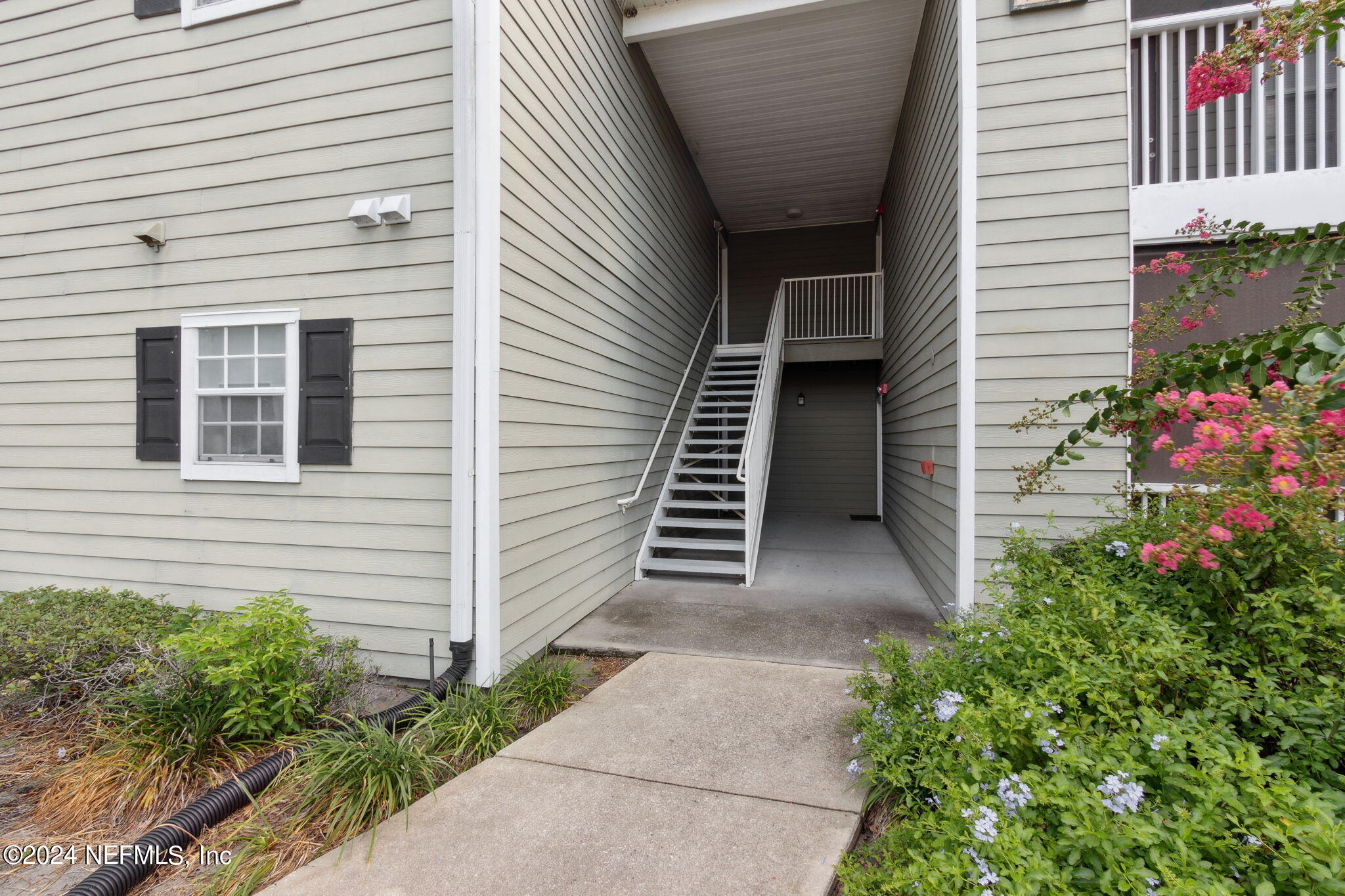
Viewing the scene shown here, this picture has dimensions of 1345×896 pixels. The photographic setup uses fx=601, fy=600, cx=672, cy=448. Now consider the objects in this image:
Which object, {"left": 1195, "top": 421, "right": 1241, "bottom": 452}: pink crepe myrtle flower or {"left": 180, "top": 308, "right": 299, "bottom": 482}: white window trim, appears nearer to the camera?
{"left": 1195, "top": 421, "right": 1241, "bottom": 452}: pink crepe myrtle flower

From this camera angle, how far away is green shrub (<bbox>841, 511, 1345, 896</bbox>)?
122 centimetres

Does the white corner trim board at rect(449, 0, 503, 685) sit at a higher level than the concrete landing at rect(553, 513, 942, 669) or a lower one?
higher

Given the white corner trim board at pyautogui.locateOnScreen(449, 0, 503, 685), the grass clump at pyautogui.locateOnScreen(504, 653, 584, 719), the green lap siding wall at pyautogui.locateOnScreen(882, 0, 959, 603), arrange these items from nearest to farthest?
1. the grass clump at pyautogui.locateOnScreen(504, 653, 584, 719)
2. the white corner trim board at pyautogui.locateOnScreen(449, 0, 503, 685)
3. the green lap siding wall at pyautogui.locateOnScreen(882, 0, 959, 603)

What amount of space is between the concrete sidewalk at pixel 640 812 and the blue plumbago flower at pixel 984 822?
1.63 feet

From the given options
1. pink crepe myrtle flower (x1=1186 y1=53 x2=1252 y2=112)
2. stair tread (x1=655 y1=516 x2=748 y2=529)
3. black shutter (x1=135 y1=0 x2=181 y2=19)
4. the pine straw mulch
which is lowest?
the pine straw mulch

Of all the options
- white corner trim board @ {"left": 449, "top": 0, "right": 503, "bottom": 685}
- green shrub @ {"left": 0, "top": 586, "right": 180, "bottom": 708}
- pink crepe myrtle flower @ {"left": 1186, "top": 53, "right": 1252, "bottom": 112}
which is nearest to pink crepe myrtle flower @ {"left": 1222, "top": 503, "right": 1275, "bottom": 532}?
pink crepe myrtle flower @ {"left": 1186, "top": 53, "right": 1252, "bottom": 112}

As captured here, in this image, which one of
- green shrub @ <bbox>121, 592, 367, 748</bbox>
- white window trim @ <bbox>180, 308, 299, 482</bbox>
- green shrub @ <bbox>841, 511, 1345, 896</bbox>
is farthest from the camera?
white window trim @ <bbox>180, 308, 299, 482</bbox>

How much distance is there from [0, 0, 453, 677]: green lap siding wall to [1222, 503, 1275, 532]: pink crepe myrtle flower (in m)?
3.01

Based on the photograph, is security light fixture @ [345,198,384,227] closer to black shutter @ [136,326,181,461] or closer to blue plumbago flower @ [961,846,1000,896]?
black shutter @ [136,326,181,461]

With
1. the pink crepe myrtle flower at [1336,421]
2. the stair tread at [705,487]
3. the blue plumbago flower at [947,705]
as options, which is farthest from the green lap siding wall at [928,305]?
the pink crepe myrtle flower at [1336,421]

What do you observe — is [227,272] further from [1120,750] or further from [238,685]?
[1120,750]

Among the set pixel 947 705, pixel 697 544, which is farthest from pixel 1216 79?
pixel 697 544

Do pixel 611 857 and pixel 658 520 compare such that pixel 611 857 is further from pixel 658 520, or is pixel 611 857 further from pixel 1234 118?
pixel 1234 118

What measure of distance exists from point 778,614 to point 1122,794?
271cm
